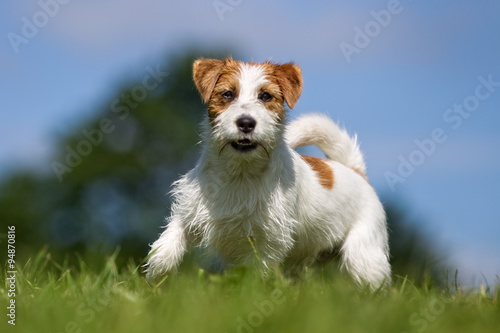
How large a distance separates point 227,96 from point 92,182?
19.9 metres

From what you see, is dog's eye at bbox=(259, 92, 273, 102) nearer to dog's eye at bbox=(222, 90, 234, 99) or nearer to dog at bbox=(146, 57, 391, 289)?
dog at bbox=(146, 57, 391, 289)

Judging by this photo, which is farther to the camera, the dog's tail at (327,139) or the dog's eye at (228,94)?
the dog's tail at (327,139)

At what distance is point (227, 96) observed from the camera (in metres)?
5.48

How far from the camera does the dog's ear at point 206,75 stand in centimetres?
555

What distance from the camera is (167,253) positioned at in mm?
5676

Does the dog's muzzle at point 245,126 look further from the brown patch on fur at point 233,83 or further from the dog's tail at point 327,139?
the dog's tail at point 327,139

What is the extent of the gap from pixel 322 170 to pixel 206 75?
2014mm

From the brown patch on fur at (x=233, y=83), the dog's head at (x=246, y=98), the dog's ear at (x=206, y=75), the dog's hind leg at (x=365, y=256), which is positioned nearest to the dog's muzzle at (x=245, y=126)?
the dog's head at (x=246, y=98)

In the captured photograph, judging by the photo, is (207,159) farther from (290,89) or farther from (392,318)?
(392,318)

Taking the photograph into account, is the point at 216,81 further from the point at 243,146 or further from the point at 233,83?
the point at 243,146

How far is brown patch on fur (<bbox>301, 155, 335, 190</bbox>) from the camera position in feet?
22.0

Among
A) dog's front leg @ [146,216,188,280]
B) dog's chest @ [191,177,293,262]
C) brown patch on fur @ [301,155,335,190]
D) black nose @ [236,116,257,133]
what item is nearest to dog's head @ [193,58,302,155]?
black nose @ [236,116,257,133]

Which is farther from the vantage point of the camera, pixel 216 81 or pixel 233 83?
pixel 216 81

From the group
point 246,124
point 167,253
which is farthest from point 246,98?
point 167,253
